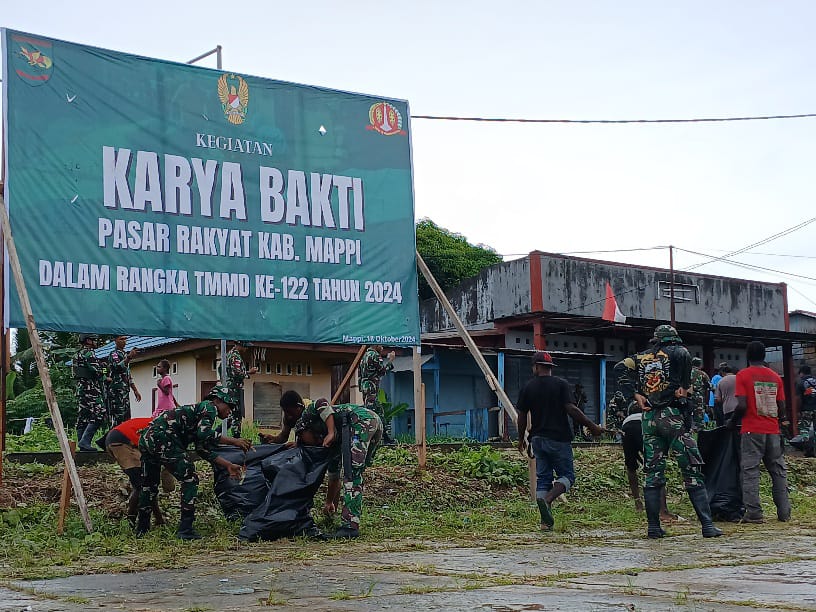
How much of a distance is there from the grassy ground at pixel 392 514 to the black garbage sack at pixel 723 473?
338 mm

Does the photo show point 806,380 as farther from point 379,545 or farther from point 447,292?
point 447,292

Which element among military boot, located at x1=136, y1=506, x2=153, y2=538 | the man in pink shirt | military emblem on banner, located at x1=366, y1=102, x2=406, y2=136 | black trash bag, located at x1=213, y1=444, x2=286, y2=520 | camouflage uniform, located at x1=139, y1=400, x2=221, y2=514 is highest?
military emblem on banner, located at x1=366, y1=102, x2=406, y2=136

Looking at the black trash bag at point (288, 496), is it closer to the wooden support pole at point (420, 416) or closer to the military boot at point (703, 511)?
the military boot at point (703, 511)

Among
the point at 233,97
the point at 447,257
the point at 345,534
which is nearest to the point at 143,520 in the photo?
the point at 345,534

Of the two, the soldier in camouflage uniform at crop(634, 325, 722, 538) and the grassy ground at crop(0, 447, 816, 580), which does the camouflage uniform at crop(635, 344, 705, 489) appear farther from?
the grassy ground at crop(0, 447, 816, 580)

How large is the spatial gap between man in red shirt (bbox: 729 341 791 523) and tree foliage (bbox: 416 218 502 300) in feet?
84.1

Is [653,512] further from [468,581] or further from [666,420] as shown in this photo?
[468,581]

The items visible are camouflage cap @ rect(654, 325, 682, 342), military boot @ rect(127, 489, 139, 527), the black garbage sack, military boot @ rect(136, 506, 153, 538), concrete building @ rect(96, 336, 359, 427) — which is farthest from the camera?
concrete building @ rect(96, 336, 359, 427)

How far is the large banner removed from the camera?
1062 centimetres

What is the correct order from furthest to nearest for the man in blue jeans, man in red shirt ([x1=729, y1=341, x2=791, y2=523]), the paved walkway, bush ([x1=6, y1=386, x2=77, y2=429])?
bush ([x1=6, y1=386, x2=77, y2=429]), man in red shirt ([x1=729, y1=341, x2=791, y2=523]), the man in blue jeans, the paved walkway

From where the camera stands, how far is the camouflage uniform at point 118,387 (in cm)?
1306

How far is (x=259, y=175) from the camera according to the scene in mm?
12109

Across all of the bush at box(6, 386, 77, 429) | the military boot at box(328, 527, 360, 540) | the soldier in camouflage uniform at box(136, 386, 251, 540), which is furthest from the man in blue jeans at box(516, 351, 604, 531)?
the bush at box(6, 386, 77, 429)

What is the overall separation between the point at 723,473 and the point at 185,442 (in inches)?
220
